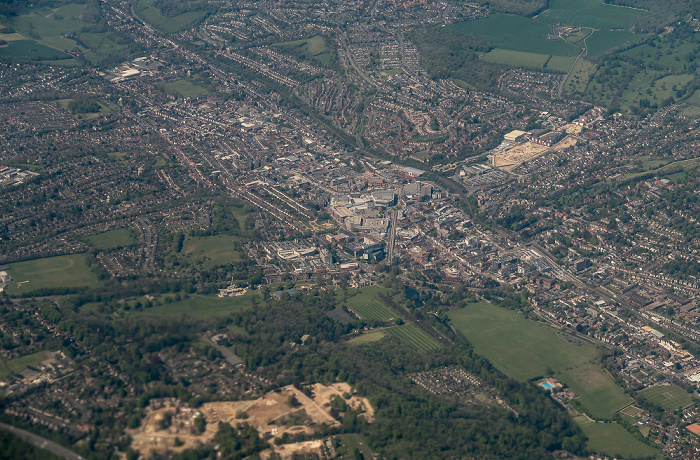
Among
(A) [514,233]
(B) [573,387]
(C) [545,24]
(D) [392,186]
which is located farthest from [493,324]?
(C) [545,24]

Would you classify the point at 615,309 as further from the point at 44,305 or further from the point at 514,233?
the point at 44,305

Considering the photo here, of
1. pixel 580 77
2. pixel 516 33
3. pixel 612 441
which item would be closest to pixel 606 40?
pixel 516 33

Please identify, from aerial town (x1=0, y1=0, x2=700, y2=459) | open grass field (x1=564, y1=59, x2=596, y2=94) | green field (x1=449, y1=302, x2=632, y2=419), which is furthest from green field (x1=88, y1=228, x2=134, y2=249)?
open grass field (x1=564, y1=59, x2=596, y2=94)

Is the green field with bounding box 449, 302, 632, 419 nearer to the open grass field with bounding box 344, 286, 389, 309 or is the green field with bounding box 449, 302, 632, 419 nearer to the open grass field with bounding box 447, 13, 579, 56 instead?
the open grass field with bounding box 344, 286, 389, 309

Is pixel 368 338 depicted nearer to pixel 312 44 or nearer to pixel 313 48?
pixel 313 48

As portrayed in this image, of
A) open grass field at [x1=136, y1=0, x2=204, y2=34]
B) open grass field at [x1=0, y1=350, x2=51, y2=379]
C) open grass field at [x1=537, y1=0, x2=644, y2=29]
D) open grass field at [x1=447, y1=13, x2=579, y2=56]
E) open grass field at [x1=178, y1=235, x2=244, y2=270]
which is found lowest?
open grass field at [x1=178, y1=235, x2=244, y2=270]
